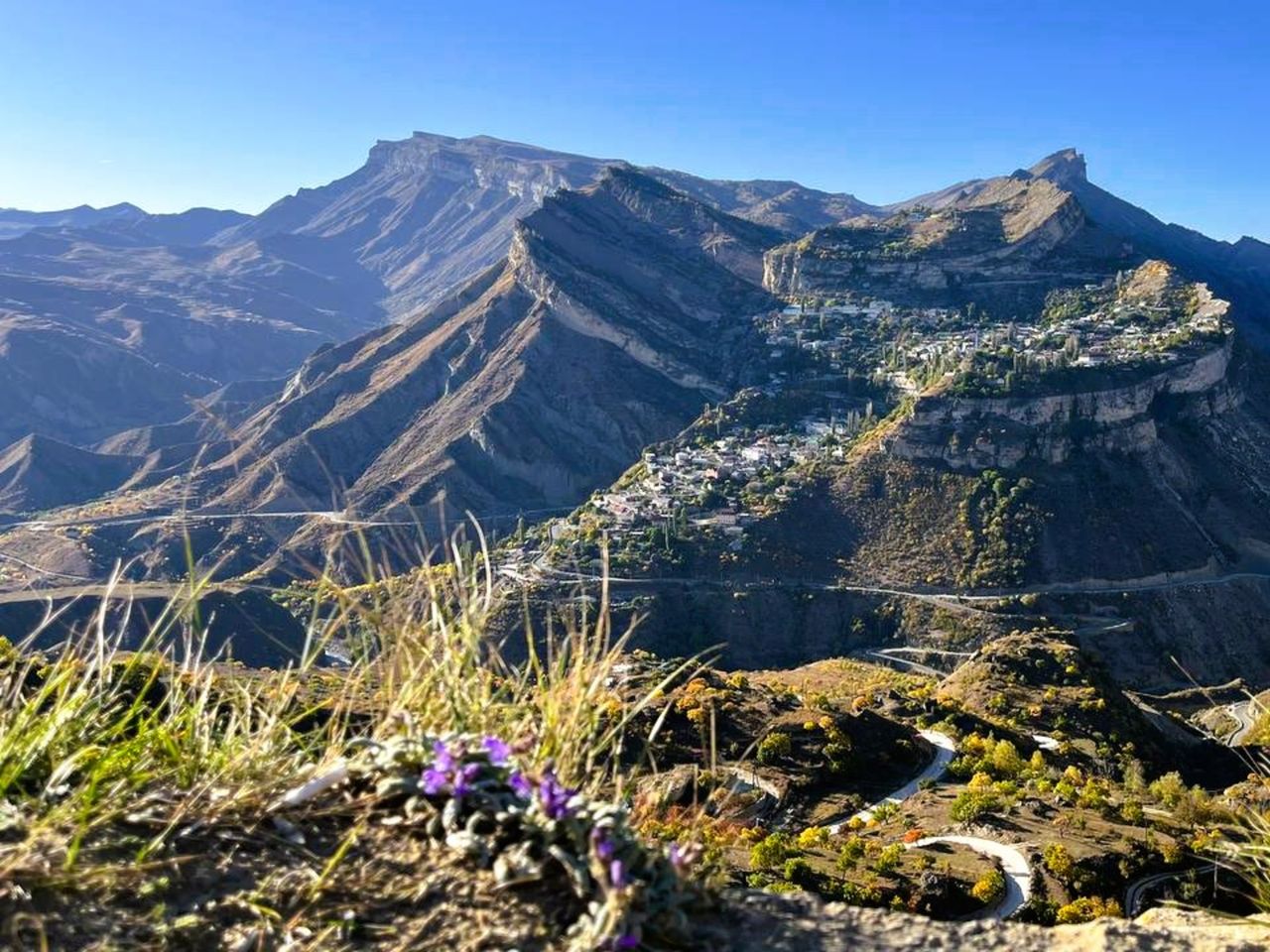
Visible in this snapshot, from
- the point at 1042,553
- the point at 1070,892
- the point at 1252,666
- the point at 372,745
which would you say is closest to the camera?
the point at 372,745

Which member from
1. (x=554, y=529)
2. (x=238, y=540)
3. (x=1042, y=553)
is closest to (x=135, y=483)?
(x=238, y=540)

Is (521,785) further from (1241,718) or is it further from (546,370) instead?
(546,370)

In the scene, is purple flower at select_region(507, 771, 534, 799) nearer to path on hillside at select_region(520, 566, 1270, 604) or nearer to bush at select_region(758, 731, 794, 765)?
bush at select_region(758, 731, 794, 765)

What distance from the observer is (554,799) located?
349 cm

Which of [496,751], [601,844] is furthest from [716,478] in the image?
[601,844]

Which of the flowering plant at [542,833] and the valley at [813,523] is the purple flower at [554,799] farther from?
the valley at [813,523]

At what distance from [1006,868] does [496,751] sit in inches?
640

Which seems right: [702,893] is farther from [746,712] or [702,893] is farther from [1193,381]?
[1193,381]

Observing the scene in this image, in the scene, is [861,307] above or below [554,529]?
above

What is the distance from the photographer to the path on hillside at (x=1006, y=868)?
49.8 ft

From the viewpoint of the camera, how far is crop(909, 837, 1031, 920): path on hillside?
49.8 ft

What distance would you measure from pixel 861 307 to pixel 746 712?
10248 cm

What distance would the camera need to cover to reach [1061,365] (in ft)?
262

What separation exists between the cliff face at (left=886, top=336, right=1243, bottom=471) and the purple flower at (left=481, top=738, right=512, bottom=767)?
2871 inches
